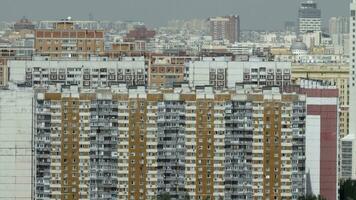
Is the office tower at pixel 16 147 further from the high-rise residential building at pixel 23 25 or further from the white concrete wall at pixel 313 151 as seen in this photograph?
the high-rise residential building at pixel 23 25

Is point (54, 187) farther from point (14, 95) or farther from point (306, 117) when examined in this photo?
point (306, 117)

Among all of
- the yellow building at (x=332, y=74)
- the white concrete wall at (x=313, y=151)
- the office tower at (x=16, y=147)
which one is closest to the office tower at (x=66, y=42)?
the yellow building at (x=332, y=74)

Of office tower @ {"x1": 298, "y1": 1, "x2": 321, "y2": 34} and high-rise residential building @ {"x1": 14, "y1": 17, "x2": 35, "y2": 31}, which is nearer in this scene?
high-rise residential building @ {"x1": 14, "y1": 17, "x2": 35, "y2": 31}

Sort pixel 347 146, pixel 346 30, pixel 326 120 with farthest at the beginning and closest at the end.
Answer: pixel 346 30
pixel 347 146
pixel 326 120

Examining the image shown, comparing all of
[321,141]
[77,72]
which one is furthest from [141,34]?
[321,141]

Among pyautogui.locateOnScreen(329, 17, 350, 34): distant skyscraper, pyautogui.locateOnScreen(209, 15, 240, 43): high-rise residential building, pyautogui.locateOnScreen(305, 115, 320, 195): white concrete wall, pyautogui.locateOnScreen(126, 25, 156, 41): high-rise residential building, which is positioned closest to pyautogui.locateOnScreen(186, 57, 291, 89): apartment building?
pyautogui.locateOnScreen(305, 115, 320, 195): white concrete wall

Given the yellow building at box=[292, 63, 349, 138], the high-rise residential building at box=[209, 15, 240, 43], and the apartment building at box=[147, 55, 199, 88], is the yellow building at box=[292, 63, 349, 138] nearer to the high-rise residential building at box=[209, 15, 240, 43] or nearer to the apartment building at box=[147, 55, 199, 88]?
the apartment building at box=[147, 55, 199, 88]

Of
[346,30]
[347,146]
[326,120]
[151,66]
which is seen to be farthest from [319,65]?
[346,30]
